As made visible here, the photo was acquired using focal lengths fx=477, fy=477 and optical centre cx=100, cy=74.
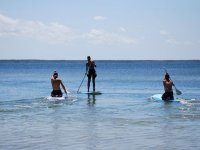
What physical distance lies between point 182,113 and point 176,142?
602cm

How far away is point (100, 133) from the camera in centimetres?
1298

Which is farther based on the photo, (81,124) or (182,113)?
(182,113)

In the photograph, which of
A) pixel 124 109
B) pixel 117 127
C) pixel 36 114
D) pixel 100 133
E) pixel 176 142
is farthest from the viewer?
pixel 124 109

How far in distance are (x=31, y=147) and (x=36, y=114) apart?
20.8 ft

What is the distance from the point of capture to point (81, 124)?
14.7 m

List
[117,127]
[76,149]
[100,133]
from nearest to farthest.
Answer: [76,149] → [100,133] → [117,127]

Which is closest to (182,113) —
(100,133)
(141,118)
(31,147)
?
(141,118)

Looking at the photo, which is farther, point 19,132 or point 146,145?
point 19,132

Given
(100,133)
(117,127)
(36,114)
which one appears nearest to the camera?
(100,133)

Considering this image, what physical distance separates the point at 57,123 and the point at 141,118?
3028mm

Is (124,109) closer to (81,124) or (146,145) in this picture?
(81,124)

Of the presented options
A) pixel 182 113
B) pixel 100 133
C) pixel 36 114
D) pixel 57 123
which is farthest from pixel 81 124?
pixel 182 113

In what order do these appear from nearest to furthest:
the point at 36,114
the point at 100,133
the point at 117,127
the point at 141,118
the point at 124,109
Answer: the point at 100,133
the point at 117,127
the point at 141,118
the point at 36,114
the point at 124,109

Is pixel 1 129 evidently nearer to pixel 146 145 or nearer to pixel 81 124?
pixel 81 124
